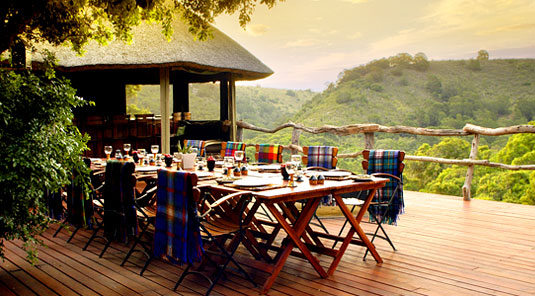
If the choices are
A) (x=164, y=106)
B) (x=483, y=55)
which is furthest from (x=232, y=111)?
(x=483, y=55)

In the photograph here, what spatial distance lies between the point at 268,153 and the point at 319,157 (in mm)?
704

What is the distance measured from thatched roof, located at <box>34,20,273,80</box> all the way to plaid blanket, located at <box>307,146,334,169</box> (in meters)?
4.37

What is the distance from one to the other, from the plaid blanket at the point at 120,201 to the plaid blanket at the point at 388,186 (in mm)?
2210

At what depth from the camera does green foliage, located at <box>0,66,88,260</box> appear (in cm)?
311

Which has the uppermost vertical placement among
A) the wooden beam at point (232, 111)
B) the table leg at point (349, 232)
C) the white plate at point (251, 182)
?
the wooden beam at point (232, 111)

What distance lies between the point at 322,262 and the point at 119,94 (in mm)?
11044

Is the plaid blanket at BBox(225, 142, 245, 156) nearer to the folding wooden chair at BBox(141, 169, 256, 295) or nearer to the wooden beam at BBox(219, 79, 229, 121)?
the folding wooden chair at BBox(141, 169, 256, 295)

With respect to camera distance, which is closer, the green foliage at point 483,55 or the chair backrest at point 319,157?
the chair backrest at point 319,157

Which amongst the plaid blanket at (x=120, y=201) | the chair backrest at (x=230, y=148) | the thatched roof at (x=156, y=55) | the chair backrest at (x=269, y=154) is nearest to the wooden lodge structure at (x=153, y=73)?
the thatched roof at (x=156, y=55)

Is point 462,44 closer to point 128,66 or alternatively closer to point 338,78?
point 338,78

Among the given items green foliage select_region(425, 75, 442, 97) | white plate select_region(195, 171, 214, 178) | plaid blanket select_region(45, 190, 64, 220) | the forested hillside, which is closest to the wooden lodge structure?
plaid blanket select_region(45, 190, 64, 220)

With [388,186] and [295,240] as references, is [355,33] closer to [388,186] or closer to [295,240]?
[388,186]

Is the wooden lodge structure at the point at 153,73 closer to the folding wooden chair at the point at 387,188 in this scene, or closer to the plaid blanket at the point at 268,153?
the plaid blanket at the point at 268,153

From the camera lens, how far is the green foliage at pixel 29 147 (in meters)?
3.11
